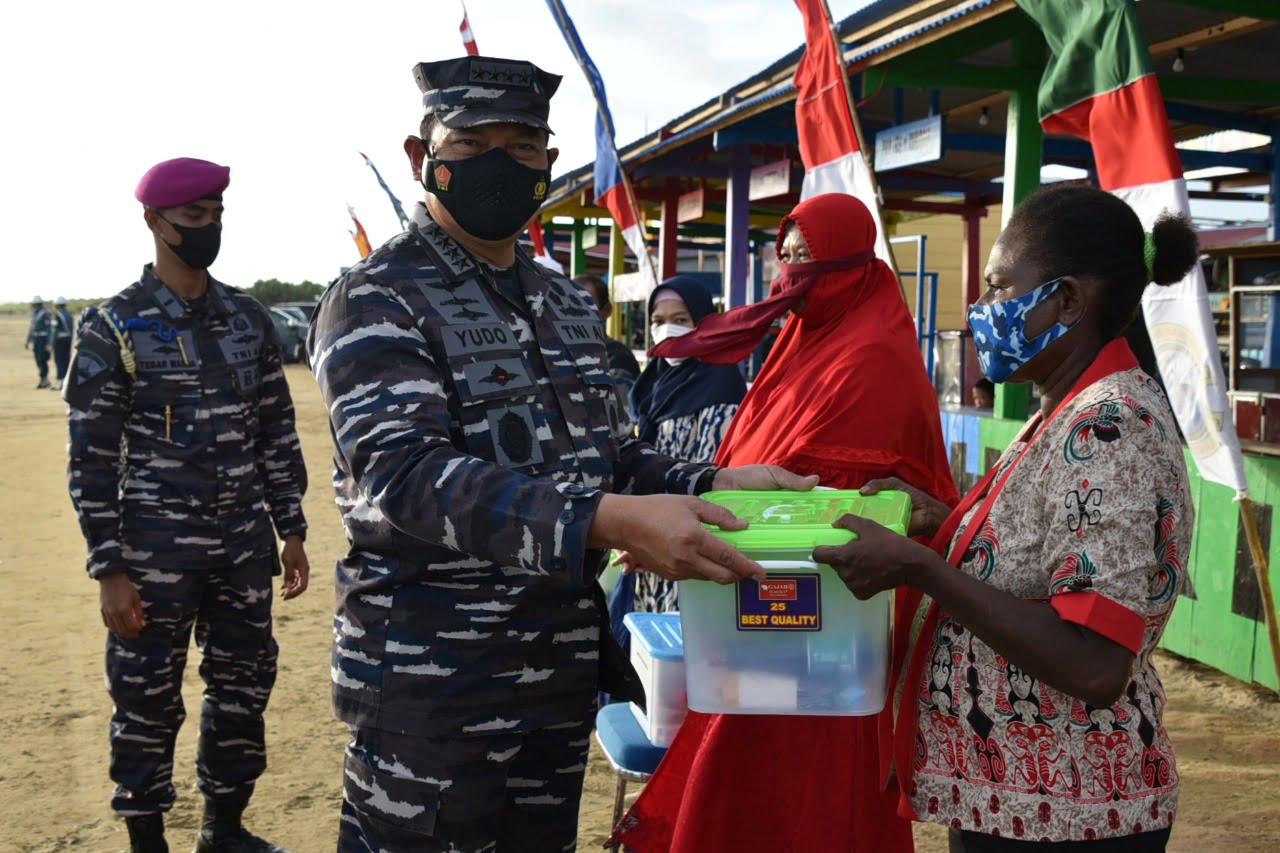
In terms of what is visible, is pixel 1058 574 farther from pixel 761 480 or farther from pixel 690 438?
pixel 690 438

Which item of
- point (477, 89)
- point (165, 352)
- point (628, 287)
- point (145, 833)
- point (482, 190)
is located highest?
point (628, 287)

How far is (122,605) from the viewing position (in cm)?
332

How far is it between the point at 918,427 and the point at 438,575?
1.51 m

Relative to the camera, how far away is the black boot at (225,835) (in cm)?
357

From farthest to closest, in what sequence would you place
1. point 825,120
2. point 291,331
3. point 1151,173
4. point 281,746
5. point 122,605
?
point 291,331 → point 825,120 → point 281,746 → point 1151,173 → point 122,605

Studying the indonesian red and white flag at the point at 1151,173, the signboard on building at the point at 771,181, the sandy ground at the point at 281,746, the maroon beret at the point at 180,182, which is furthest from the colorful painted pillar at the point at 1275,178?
the maroon beret at the point at 180,182

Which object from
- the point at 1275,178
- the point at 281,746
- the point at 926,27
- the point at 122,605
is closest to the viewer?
the point at 122,605

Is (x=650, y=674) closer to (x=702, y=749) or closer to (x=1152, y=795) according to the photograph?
(x=702, y=749)

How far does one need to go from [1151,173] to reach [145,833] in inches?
156

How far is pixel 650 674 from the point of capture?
2.67m

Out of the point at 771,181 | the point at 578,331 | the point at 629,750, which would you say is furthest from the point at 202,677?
the point at 771,181

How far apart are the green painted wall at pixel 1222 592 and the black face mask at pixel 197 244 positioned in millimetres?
4548

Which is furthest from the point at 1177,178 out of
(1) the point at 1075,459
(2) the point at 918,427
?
(1) the point at 1075,459

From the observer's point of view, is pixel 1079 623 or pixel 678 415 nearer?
pixel 1079 623
